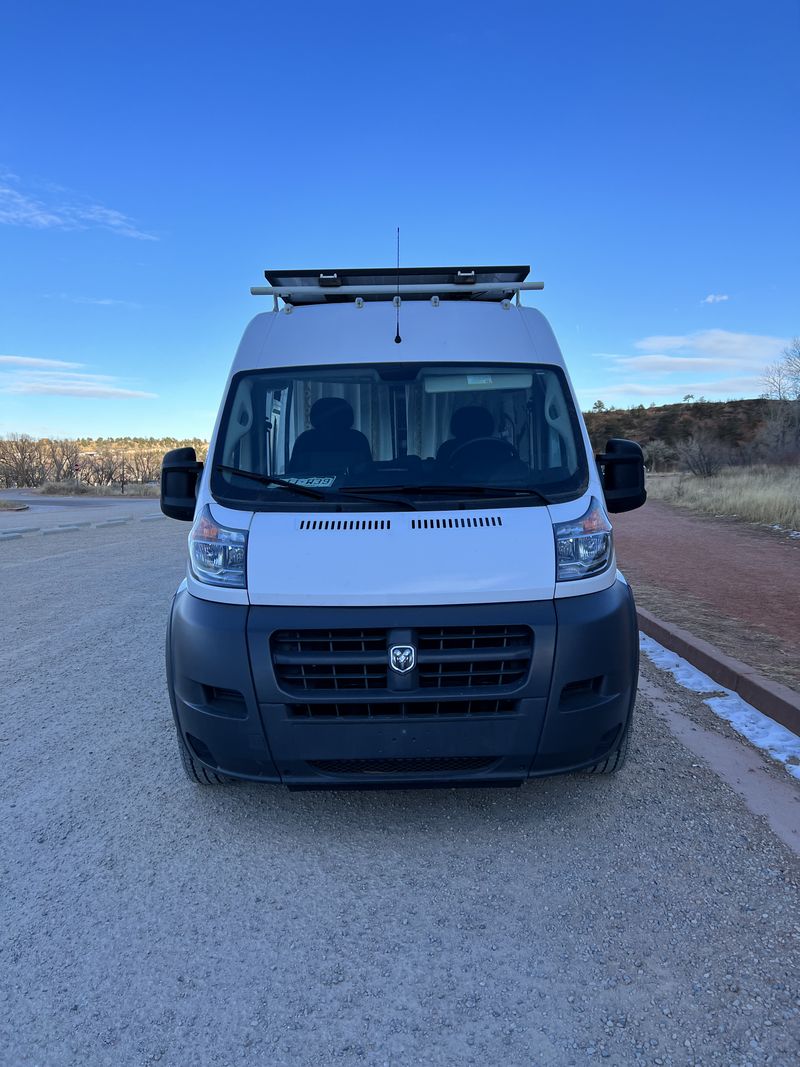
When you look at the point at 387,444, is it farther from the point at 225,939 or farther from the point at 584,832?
the point at 225,939

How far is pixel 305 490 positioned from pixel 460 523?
0.74m

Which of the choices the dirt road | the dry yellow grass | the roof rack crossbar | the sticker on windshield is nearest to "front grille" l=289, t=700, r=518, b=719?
the sticker on windshield

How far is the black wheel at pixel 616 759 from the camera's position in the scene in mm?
3303

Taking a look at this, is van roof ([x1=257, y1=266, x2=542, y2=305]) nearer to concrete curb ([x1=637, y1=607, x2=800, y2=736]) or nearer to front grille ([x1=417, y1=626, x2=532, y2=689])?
front grille ([x1=417, y1=626, x2=532, y2=689])

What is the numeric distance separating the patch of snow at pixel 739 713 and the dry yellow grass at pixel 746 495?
10.7 m

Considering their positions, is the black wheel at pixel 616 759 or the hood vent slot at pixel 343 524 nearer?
the hood vent slot at pixel 343 524

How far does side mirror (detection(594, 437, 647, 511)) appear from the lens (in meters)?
3.73

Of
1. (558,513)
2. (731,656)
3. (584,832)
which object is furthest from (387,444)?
(731,656)

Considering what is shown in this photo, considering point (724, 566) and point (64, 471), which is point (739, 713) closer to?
point (724, 566)

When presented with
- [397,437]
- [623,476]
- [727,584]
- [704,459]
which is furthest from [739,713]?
[704,459]

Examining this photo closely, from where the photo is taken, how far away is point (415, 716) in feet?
9.60

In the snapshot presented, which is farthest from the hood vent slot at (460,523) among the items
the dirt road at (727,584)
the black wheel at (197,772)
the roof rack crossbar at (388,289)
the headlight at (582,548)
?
the dirt road at (727,584)

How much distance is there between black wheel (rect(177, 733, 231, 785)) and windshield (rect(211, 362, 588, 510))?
46.3 inches

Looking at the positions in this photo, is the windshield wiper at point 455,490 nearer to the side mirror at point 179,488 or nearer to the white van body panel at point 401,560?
the white van body panel at point 401,560
